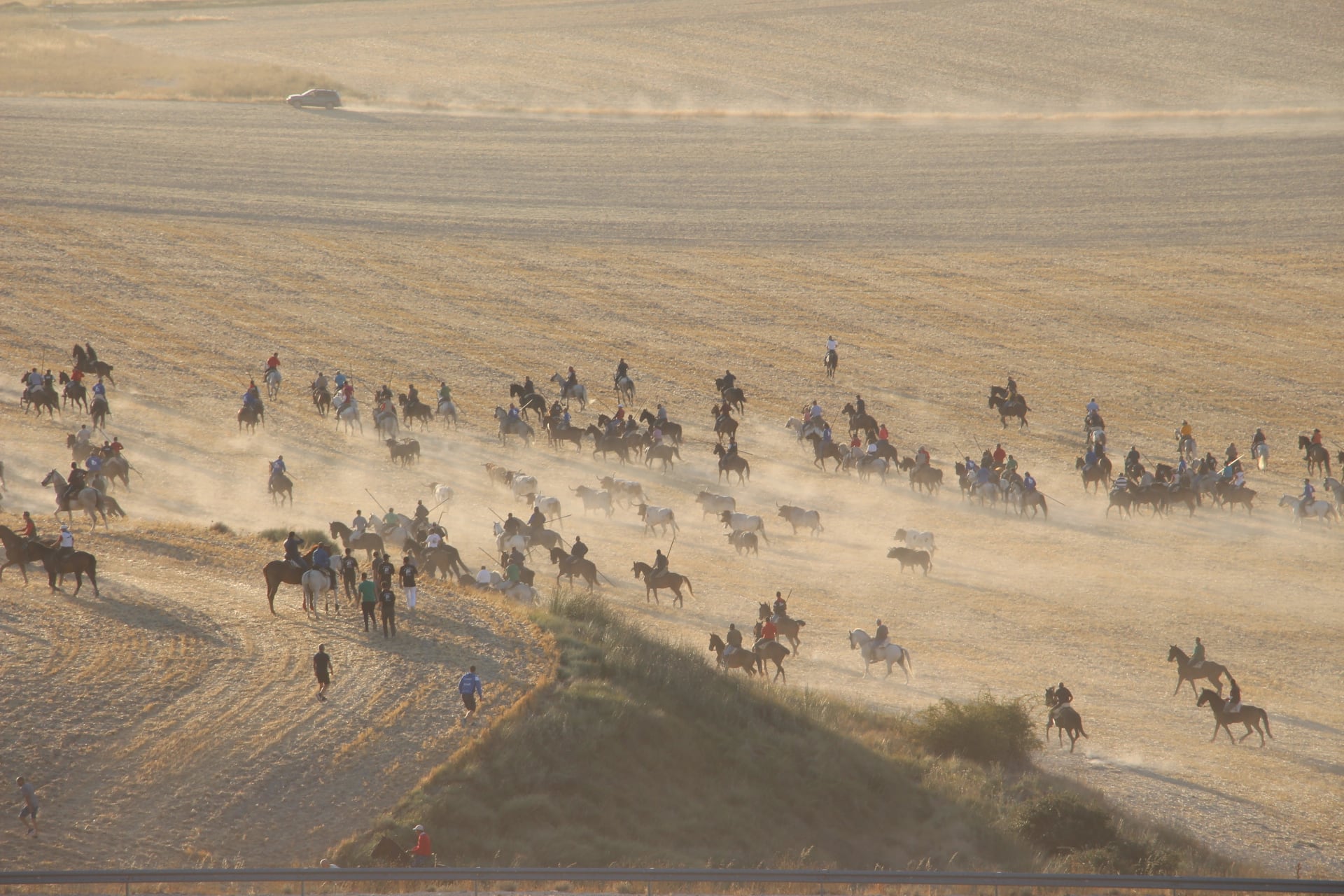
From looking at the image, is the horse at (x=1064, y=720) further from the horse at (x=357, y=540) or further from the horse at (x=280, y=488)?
the horse at (x=280, y=488)

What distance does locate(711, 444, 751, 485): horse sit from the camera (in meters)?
38.6

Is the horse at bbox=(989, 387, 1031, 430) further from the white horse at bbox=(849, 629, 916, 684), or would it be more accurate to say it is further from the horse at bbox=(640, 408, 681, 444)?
the white horse at bbox=(849, 629, 916, 684)

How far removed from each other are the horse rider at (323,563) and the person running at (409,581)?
1.25 metres

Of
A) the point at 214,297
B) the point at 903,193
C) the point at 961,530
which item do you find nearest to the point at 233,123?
the point at 214,297

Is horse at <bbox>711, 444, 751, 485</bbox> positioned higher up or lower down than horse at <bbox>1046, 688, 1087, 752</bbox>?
higher up

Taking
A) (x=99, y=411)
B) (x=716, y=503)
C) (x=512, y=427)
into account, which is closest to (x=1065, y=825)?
(x=716, y=503)

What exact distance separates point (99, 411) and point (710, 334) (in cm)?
2305

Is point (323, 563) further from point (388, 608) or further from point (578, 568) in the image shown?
point (578, 568)

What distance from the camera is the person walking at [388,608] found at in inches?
904

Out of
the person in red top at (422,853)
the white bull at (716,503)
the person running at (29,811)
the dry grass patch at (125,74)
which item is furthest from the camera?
the dry grass patch at (125,74)

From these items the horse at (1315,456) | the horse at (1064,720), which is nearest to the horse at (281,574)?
the horse at (1064,720)

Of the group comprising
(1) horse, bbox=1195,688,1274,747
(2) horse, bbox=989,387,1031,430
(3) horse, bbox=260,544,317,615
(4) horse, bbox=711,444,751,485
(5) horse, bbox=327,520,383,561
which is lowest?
(1) horse, bbox=1195,688,1274,747

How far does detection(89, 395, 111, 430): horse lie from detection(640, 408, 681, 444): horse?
16085mm

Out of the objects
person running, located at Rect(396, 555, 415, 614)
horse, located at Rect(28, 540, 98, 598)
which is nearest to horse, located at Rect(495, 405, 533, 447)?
person running, located at Rect(396, 555, 415, 614)
